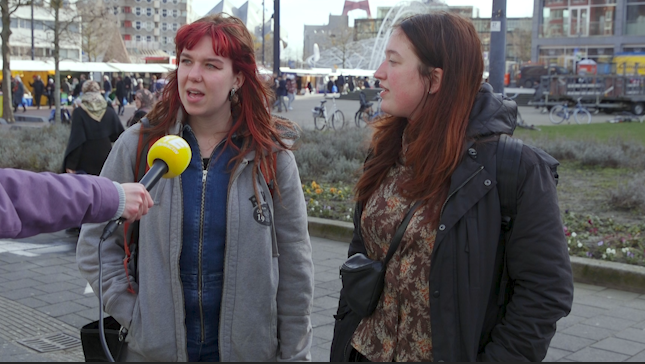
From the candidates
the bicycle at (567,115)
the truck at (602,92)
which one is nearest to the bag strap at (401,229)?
the bicycle at (567,115)

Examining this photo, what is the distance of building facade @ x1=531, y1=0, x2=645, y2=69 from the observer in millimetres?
60625

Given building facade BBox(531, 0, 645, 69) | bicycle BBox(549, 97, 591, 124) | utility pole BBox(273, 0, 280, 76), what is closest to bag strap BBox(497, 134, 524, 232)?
bicycle BBox(549, 97, 591, 124)

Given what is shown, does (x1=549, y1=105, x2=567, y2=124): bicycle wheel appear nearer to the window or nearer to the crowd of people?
the crowd of people

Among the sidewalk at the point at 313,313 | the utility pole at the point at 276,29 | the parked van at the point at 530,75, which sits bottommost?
the sidewalk at the point at 313,313

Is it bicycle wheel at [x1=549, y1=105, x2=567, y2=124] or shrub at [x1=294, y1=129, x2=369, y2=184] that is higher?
bicycle wheel at [x1=549, y1=105, x2=567, y2=124]

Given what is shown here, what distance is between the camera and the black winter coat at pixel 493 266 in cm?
231

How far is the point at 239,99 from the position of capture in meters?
2.99

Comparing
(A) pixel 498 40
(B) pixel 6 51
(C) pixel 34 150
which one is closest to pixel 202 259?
(A) pixel 498 40

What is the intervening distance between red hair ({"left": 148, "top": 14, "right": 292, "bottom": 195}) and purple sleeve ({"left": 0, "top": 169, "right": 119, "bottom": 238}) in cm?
103

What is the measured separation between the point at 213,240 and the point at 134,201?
0.85 meters

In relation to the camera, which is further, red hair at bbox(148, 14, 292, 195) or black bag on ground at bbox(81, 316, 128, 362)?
red hair at bbox(148, 14, 292, 195)

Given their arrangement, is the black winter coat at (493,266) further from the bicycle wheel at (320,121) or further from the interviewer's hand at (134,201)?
the bicycle wheel at (320,121)

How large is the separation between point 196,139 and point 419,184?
0.89m

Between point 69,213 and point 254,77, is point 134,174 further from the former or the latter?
point 69,213
